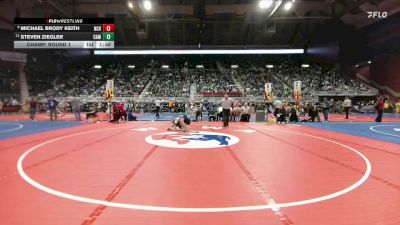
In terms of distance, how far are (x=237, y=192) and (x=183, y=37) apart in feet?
109

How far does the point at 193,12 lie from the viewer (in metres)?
25.9

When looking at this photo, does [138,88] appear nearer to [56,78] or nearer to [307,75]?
[56,78]

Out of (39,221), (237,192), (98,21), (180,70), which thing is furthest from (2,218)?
(180,70)

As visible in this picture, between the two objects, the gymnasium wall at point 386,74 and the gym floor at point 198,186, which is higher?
the gymnasium wall at point 386,74

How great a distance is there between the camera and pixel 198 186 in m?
4.82
